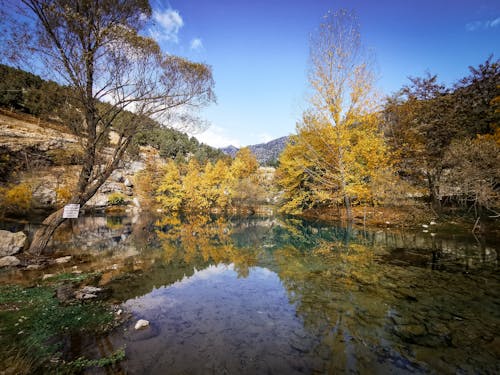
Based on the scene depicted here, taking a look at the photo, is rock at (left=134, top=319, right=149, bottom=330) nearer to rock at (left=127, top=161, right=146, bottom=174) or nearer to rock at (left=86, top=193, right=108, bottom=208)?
rock at (left=86, top=193, right=108, bottom=208)

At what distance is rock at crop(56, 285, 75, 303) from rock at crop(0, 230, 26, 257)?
4280 mm

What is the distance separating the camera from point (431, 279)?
6.36m

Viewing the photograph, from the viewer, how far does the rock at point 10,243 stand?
26.2 feet

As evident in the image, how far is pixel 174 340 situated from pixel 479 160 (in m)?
15.5

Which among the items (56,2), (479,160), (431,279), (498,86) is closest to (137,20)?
(56,2)

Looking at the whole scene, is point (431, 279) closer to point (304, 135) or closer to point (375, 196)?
point (375, 196)

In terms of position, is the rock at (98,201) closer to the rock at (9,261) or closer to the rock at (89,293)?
the rock at (9,261)

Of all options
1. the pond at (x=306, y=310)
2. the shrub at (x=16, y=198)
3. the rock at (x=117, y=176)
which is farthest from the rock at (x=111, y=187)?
the pond at (x=306, y=310)

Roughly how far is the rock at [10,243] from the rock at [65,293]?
4280 millimetres

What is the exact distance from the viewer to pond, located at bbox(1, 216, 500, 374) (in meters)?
3.24

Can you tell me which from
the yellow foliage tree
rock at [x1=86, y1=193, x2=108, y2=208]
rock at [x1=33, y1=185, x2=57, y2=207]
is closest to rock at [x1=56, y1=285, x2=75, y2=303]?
rock at [x1=33, y1=185, x2=57, y2=207]

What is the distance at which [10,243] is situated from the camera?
27.0 feet

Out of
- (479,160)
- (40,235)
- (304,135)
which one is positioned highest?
(304,135)

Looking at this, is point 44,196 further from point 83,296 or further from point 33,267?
point 83,296
